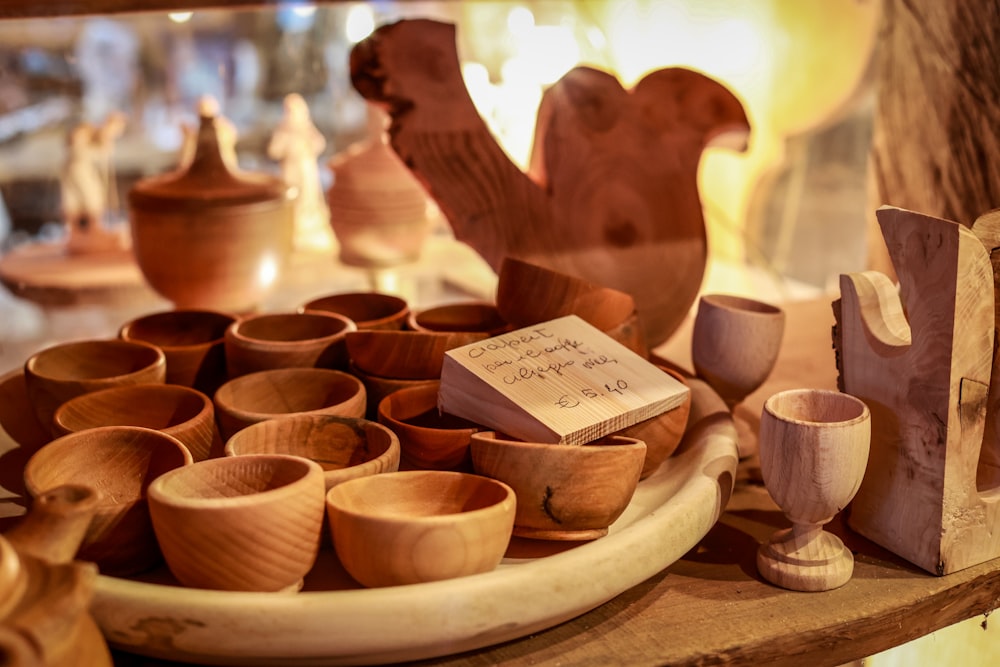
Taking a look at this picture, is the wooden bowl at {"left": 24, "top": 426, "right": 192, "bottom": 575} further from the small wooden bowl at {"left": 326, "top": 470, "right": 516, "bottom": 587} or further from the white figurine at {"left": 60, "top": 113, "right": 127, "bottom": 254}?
the white figurine at {"left": 60, "top": 113, "right": 127, "bottom": 254}

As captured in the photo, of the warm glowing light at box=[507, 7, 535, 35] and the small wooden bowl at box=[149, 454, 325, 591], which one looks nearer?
the small wooden bowl at box=[149, 454, 325, 591]

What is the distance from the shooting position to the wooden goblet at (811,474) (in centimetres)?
70

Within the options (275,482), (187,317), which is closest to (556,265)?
(187,317)

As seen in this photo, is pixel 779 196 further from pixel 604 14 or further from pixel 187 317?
pixel 187 317

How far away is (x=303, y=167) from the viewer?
1.93 m

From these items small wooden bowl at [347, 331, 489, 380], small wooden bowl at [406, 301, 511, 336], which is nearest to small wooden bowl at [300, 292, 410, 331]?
small wooden bowl at [406, 301, 511, 336]

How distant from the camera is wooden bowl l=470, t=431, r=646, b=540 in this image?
2.27ft

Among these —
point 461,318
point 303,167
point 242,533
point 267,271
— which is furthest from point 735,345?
point 303,167

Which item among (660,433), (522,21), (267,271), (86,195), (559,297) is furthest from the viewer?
(522,21)

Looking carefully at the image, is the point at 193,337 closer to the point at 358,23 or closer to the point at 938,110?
the point at 938,110

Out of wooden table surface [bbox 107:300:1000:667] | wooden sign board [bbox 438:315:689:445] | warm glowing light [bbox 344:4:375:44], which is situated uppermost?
warm glowing light [bbox 344:4:375:44]

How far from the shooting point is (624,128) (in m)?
1.13

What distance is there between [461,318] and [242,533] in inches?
18.2

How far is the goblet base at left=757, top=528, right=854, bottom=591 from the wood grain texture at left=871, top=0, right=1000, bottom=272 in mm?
471
